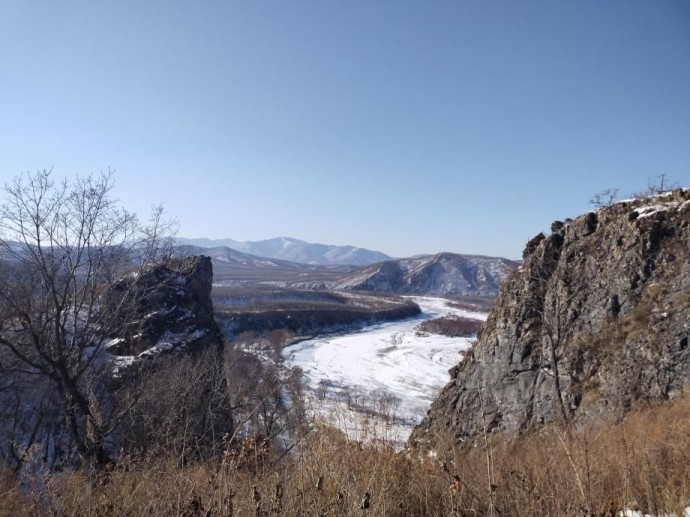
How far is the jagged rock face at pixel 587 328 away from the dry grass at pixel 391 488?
773cm

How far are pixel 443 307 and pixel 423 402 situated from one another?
7879cm

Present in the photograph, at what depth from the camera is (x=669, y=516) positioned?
2.83m

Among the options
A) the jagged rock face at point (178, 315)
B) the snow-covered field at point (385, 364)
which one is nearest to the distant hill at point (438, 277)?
the snow-covered field at point (385, 364)

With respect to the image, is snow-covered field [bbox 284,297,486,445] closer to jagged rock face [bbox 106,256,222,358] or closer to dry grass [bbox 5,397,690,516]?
jagged rock face [bbox 106,256,222,358]

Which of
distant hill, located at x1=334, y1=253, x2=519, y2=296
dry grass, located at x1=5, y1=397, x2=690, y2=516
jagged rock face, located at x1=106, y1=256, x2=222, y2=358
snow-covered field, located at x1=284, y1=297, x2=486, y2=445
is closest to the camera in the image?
dry grass, located at x1=5, y1=397, x2=690, y2=516

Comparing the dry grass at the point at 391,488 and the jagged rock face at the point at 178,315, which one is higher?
the dry grass at the point at 391,488

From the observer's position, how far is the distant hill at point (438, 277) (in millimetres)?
153500

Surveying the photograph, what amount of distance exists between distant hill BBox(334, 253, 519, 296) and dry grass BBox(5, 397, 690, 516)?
475ft

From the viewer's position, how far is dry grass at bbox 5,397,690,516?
114 inches

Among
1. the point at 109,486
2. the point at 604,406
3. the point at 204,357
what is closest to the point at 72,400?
the point at 109,486

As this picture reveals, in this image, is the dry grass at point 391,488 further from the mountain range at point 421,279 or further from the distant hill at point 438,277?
the distant hill at point 438,277

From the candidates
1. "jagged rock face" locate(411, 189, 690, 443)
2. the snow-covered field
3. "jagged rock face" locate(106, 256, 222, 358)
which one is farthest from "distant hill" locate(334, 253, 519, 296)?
"jagged rock face" locate(411, 189, 690, 443)

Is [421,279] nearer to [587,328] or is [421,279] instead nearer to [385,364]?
[385,364]

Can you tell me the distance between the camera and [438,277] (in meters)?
164
